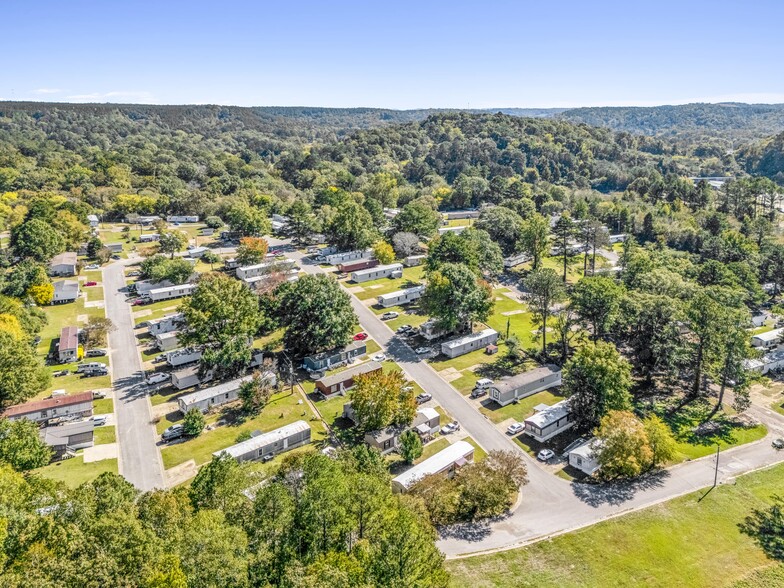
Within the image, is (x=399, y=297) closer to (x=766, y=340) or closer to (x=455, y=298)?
(x=455, y=298)

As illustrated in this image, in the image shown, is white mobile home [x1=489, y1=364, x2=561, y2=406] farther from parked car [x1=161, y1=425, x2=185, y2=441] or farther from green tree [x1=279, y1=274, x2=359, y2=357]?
parked car [x1=161, y1=425, x2=185, y2=441]

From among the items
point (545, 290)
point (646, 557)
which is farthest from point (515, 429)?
point (545, 290)

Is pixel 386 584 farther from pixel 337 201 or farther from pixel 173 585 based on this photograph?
pixel 337 201

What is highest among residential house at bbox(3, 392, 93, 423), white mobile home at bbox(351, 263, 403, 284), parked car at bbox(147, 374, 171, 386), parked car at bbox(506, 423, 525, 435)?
white mobile home at bbox(351, 263, 403, 284)

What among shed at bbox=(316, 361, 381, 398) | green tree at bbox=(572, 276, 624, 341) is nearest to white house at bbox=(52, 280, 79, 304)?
shed at bbox=(316, 361, 381, 398)

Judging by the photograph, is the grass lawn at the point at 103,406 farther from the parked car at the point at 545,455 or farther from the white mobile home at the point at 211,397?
the parked car at the point at 545,455

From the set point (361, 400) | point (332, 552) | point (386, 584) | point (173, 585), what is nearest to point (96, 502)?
point (173, 585)
